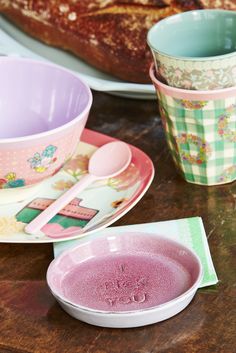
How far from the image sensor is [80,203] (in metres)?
0.92

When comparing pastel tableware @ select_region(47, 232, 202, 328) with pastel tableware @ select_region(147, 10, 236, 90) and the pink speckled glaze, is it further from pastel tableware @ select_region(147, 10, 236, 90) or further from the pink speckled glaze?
pastel tableware @ select_region(147, 10, 236, 90)

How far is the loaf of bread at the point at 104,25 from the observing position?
3.58 feet

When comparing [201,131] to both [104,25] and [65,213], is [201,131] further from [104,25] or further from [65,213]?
[104,25]

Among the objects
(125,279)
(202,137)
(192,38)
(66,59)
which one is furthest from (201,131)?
(66,59)

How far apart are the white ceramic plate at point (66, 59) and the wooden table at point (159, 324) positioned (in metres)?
0.14

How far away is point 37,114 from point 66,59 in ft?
0.77

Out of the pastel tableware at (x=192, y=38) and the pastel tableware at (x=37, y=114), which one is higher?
the pastel tableware at (x=192, y=38)

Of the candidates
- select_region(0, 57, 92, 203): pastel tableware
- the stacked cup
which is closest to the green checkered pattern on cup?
the stacked cup

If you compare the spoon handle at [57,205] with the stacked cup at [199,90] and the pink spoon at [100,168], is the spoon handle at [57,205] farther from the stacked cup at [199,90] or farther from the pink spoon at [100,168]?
the stacked cup at [199,90]

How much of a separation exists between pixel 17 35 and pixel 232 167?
1.55 ft

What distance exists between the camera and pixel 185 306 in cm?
74

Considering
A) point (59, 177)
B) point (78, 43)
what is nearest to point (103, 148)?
point (59, 177)

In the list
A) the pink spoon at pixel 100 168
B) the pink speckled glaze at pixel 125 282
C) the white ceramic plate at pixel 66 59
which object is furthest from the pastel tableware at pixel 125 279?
the white ceramic plate at pixel 66 59

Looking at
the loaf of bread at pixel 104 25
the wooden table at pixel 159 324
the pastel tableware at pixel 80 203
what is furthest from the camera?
the loaf of bread at pixel 104 25
